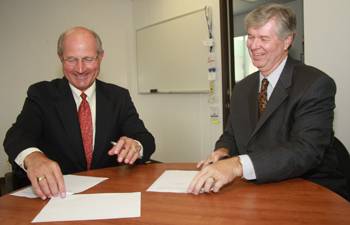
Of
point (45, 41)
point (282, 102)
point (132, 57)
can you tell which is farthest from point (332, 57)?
point (45, 41)

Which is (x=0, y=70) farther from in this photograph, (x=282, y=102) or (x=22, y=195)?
(x=282, y=102)

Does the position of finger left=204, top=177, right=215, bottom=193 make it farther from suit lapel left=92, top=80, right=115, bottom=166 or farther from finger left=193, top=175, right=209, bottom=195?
suit lapel left=92, top=80, right=115, bottom=166

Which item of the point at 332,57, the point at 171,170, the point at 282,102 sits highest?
the point at 332,57

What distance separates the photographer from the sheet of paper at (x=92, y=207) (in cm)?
94

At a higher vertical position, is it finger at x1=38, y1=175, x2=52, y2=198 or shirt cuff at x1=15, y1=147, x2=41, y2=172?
shirt cuff at x1=15, y1=147, x2=41, y2=172

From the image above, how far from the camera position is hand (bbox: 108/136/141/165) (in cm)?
144

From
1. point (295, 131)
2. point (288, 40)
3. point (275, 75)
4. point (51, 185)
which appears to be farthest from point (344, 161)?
point (51, 185)

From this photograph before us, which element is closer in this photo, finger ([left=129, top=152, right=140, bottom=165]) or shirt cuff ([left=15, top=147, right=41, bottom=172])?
shirt cuff ([left=15, top=147, right=41, bottom=172])

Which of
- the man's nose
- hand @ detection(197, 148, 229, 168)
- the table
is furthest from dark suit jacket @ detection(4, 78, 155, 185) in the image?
the table

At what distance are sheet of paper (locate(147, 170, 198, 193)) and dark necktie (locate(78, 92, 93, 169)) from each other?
0.50 meters

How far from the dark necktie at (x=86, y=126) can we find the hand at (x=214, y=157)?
0.61 meters

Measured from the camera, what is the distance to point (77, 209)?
1.00 metres

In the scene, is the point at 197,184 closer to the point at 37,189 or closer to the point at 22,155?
the point at 37,189

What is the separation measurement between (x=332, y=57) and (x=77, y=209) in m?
2.09
